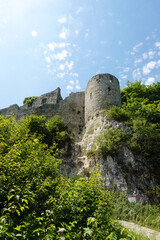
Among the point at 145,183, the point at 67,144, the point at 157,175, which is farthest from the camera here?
the point at 67,144

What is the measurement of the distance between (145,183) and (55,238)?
6.22 m

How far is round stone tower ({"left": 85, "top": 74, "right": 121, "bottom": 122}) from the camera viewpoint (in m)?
12.3

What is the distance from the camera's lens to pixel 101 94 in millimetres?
12641

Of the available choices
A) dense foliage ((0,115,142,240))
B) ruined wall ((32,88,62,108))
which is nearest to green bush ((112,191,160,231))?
dense foliage ((0,115,142,240))

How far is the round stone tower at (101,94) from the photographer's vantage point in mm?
12258

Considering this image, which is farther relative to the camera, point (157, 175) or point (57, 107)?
point (57, 107)

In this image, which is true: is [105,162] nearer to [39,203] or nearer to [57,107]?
[39,203]

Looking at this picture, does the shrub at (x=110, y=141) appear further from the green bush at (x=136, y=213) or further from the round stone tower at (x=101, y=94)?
the round stone tower at (x=101, y=94)

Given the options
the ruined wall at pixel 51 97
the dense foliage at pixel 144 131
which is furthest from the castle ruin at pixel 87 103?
the ruined wall at pixel 51 97

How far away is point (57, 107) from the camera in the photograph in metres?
15.6

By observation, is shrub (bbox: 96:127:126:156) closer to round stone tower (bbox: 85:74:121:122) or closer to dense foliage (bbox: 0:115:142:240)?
round stone tower (bbox: 85:74:121:122)

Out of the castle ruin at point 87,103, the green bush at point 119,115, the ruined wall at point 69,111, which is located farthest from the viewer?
the ruined wall at point 69,111

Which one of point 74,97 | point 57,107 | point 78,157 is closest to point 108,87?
point 74,97

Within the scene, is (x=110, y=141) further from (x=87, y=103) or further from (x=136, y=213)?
(x=87, y=103)
